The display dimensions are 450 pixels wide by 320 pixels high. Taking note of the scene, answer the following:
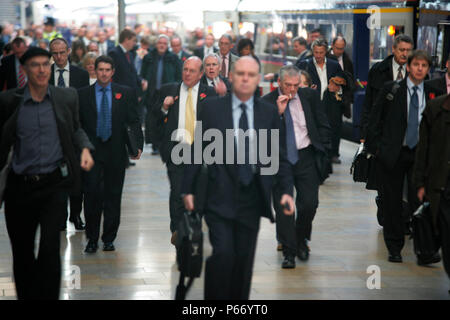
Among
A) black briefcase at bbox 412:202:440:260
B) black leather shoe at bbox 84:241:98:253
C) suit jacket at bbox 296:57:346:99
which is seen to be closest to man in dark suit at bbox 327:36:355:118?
suit jacket at bbox 296:57:346:99

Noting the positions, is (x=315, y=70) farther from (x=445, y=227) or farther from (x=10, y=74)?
(x=445, y=227)

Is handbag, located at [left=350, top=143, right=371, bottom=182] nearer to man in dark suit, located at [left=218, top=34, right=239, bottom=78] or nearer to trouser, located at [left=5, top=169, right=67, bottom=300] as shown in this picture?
trouser, located at [left=5, top=169, right=67, bottom=300]

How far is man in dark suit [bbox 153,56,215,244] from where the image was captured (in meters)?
8.96

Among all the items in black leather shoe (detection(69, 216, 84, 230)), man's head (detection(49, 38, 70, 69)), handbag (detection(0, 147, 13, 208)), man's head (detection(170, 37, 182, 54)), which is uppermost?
man's head (detection(49, 38, 70, 69))

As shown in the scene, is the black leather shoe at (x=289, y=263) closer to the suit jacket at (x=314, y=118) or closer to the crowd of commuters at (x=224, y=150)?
the crowd of commuters at (x=224, y=150)

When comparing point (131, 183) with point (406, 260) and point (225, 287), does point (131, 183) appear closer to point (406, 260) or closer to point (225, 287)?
point (406, 260)

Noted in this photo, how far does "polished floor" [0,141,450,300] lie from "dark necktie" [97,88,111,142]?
1159mm

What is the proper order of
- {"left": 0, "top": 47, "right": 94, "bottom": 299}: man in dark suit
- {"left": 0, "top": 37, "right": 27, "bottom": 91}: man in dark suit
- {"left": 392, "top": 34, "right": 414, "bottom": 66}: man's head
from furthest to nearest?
1. {"left": 0, "top": 37, "right": 27, "bottom": 91}: man in dark suit
2. {"left": 392, "top": 34, "right": 414, "bottom": 66}: man's head
3. {"left": 0, "top": 47, "right": 94, "bottom": 299}: man in dark suit

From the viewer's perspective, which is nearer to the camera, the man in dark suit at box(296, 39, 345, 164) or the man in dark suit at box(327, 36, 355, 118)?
the man in dark suit at box(296, 39, 345, 164)

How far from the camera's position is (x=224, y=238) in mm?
6094

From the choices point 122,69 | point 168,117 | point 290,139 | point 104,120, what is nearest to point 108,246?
point 104,120

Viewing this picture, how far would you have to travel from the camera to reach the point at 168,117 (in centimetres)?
902

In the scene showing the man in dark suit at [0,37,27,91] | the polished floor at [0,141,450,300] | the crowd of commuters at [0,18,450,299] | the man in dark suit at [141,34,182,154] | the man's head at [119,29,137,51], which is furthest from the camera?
the man in dark suit at [141,34,182,154]
